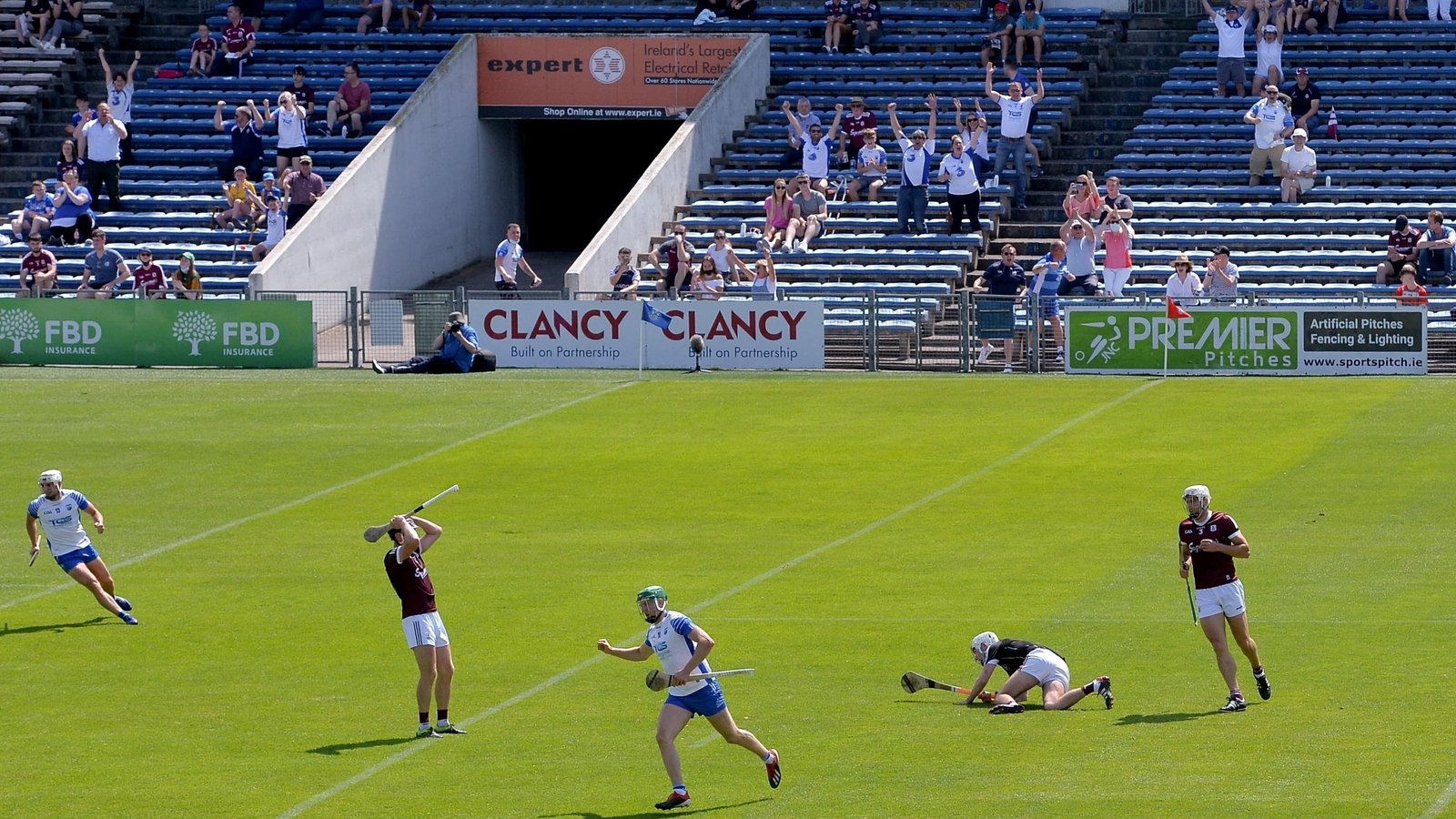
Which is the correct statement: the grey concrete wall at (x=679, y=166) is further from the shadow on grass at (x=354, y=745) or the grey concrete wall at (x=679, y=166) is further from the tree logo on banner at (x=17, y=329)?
the shadow on grass at (x=354, y=745)

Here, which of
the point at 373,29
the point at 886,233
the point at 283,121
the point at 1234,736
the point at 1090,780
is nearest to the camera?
the point at 1090,780

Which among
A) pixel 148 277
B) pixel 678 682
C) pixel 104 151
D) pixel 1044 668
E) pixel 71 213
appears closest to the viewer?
pixel 678 682

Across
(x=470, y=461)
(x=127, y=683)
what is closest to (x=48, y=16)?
(x=470, y=461)

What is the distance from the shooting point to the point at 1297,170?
4288 cm

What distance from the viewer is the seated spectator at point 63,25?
173 feet

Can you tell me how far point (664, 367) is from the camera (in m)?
40.2

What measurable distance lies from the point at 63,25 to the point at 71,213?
9.21 metres

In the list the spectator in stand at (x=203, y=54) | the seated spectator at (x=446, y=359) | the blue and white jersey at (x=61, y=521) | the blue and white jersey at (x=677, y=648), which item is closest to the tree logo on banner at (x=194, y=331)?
the seated spectator at (x=446, y=359)


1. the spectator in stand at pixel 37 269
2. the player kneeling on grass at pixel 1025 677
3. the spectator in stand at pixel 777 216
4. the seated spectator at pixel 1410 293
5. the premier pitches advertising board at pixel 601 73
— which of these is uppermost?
the premier pitches advertising board at pixel 601 73

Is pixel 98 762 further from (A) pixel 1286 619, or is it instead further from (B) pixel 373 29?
(B) pixel 373 29

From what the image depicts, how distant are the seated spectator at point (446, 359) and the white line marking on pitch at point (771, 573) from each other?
1145 centimetres

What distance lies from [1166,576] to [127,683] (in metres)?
11.6

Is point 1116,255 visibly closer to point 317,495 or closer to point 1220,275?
point 1220,275

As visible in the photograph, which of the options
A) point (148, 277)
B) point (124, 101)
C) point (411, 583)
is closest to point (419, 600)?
point (411, 583)
